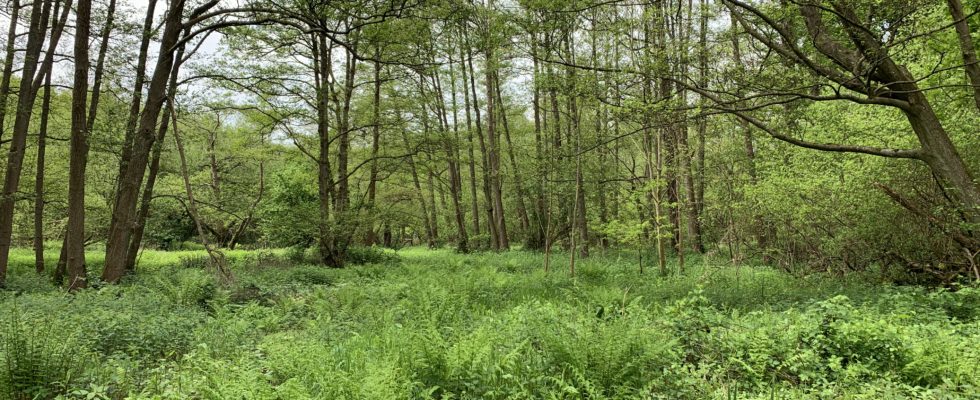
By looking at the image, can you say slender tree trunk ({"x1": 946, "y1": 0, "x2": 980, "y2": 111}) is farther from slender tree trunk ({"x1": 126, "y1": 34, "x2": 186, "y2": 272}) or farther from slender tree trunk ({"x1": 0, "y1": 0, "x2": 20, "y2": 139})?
slender tree trunk ({"x1": 0, "y1": 0, "x2": 20, "y2": 139})

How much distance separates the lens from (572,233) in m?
10.4

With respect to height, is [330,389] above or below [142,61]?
below

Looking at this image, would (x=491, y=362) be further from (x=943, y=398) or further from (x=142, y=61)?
(x=142, y=61)

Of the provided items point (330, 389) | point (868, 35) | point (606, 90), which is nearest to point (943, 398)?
point (330, 389)

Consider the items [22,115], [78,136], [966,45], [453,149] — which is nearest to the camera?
[966,45]

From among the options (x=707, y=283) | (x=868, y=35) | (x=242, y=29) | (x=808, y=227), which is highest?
(x=242, y=29)

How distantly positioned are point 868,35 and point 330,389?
7.55 meters

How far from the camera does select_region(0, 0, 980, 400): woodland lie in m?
3.88

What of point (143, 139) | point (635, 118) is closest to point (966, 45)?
point (635, 118)

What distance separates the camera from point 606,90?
8812 millimetres

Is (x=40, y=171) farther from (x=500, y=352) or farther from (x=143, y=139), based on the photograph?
(x=500, y=352)

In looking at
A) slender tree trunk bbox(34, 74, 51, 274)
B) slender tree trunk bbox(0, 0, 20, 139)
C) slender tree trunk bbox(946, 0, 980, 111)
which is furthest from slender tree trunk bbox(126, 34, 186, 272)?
slender tree trunk bbox(946, 0, 980, 111)

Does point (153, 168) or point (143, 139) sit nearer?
point (143, 139)

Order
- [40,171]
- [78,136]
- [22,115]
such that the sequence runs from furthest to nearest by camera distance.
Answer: [40,171] → [22,115] → [78,136]
